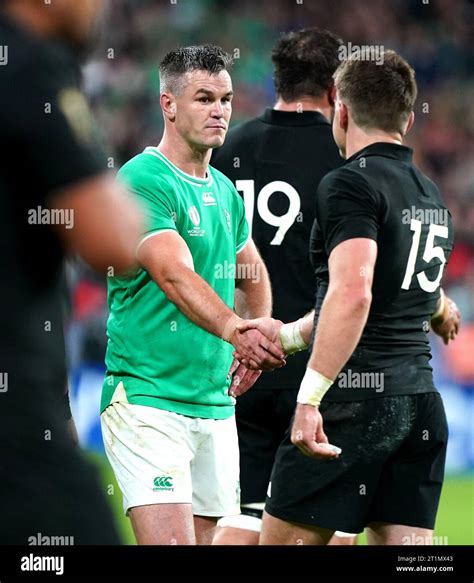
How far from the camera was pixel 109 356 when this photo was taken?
4.11m

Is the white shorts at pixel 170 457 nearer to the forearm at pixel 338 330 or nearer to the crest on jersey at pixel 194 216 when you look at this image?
the forearm at pixel 338 330

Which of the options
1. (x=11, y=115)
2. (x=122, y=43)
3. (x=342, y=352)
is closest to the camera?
(x=11, y=115)

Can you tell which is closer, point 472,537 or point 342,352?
point 342,352

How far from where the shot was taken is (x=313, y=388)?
3691 millimetres

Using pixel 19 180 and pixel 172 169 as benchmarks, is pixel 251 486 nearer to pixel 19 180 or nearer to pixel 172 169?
pixel 172 169

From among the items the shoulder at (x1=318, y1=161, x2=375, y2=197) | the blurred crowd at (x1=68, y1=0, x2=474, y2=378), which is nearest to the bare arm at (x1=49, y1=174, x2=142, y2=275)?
the shoulder at (x1=318, y1=161, x2=375, y2=197)

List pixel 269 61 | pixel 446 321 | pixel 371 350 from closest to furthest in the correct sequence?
pixel 371 350 < pixel 446 321 < pixel 269 61

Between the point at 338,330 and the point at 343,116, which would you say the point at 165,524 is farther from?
the point at 343,116

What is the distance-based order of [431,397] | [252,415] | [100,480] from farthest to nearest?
1. [252,415]
2. [431,397]
3. [100,480]

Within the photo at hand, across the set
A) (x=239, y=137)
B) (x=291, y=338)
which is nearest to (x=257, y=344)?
(x=291, y=338)

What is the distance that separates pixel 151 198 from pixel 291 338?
2.31 ft

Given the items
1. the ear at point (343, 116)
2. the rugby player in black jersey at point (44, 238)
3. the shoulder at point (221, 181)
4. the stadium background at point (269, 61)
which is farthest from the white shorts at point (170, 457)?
the stadium background at point (269, 61)
